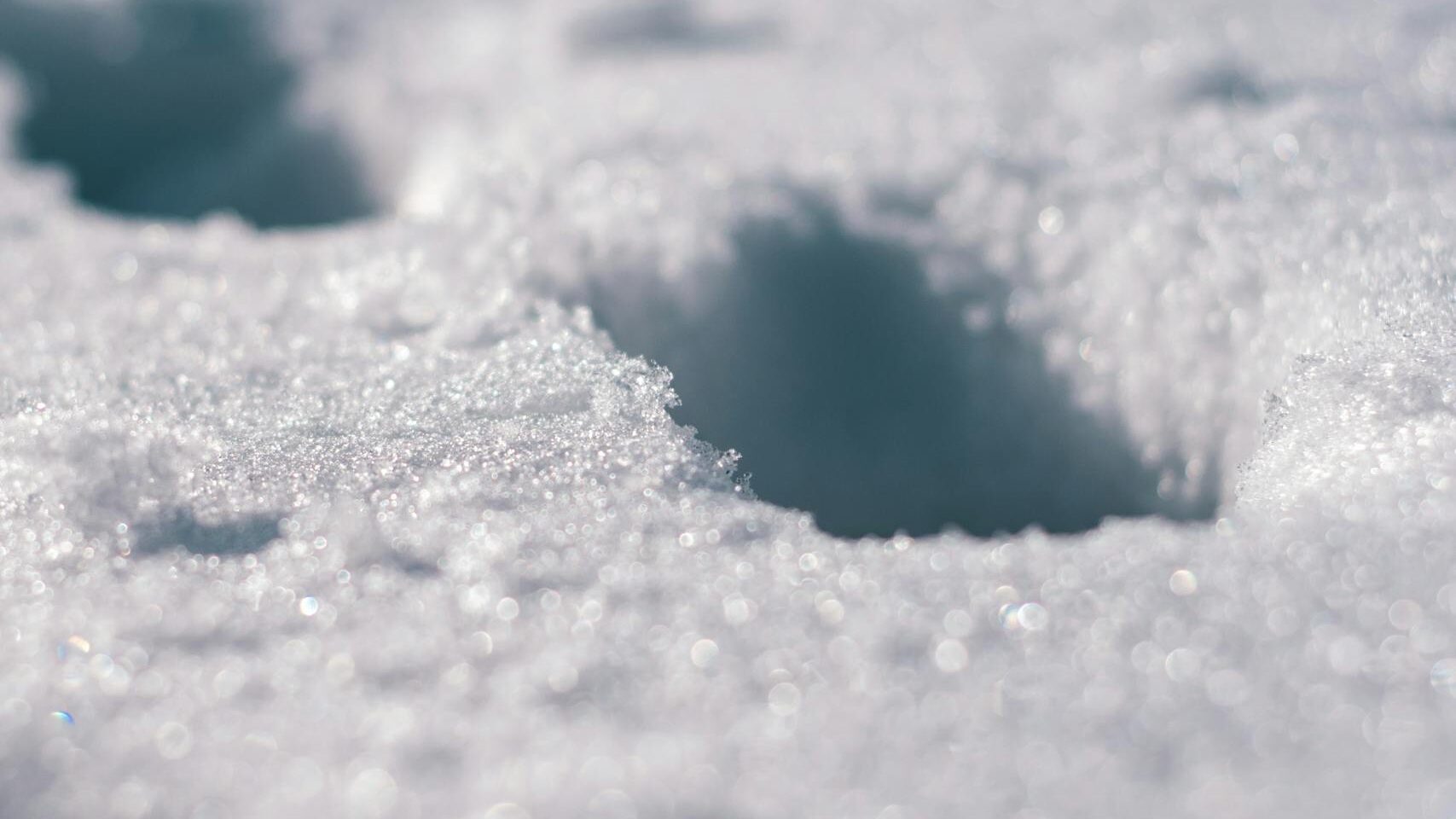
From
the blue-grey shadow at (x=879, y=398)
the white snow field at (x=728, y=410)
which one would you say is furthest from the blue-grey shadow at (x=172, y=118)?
the blue-grey shadow at (x=879, y=398)

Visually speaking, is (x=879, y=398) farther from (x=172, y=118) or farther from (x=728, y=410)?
(x=172, y=118)

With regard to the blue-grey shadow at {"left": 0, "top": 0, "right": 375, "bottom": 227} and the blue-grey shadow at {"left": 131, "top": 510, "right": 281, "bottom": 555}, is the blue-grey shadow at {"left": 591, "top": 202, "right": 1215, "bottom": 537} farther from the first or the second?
the blue-grey shadow at {"left": 0, "top": 0, "right": 375, "bottom": 227}

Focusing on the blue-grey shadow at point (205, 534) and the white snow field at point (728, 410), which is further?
the blue-grey shadow at point (205, 534)

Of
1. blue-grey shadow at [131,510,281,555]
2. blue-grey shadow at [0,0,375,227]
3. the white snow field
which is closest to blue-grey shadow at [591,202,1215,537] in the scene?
the white snow field

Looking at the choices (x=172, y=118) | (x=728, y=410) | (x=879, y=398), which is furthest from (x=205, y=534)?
(x=172, y=118)

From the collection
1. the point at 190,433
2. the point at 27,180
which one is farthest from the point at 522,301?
the point at 27,180

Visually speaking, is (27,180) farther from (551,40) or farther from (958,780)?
(958,780)

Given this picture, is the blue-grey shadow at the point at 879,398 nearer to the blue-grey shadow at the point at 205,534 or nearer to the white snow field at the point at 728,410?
the white snow field at the point at 728,410

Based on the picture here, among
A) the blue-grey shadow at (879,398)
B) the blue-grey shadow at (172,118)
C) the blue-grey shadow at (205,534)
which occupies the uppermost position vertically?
the blue-grey shadow at (172,118)
